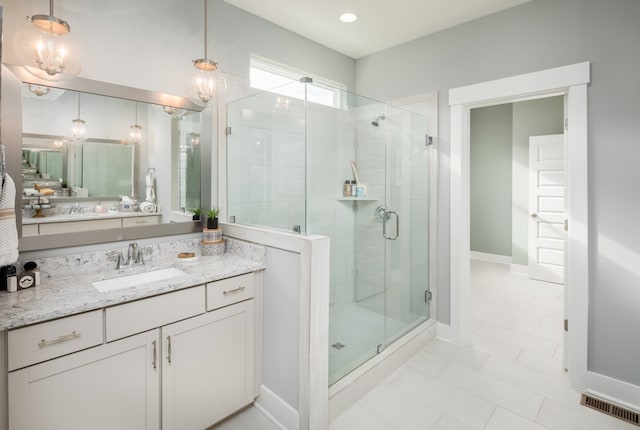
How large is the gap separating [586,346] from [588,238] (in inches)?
29.3

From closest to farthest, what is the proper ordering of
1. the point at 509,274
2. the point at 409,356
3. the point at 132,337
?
the point at 132,337 < the point at 409,356 < the point at 509,274

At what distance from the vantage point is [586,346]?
2232 millimetres

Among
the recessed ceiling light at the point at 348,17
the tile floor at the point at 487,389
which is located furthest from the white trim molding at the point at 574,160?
the recessed ceiling light at the point at 348,17

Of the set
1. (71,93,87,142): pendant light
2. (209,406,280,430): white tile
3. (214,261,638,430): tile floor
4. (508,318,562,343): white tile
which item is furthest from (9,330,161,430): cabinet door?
(508,318,562,343): white tile

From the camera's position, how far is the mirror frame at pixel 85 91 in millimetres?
1611

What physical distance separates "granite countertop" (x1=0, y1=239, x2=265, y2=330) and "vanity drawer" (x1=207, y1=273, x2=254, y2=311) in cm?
4

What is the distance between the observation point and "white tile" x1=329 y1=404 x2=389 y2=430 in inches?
74.2

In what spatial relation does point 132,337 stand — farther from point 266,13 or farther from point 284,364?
point 266,13

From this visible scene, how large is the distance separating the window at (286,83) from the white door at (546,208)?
3370 millimetres

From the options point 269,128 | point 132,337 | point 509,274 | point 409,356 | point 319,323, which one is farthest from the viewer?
point 509,274

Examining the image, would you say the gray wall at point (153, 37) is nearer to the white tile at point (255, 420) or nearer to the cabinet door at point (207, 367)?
the cabinet door at point (207, 367)

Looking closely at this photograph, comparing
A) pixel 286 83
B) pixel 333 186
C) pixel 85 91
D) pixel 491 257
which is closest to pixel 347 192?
pixel 333 186

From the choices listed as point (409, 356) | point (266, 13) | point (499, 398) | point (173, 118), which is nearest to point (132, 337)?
point (173, 118)

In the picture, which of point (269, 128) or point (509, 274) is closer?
point (269, 128)
